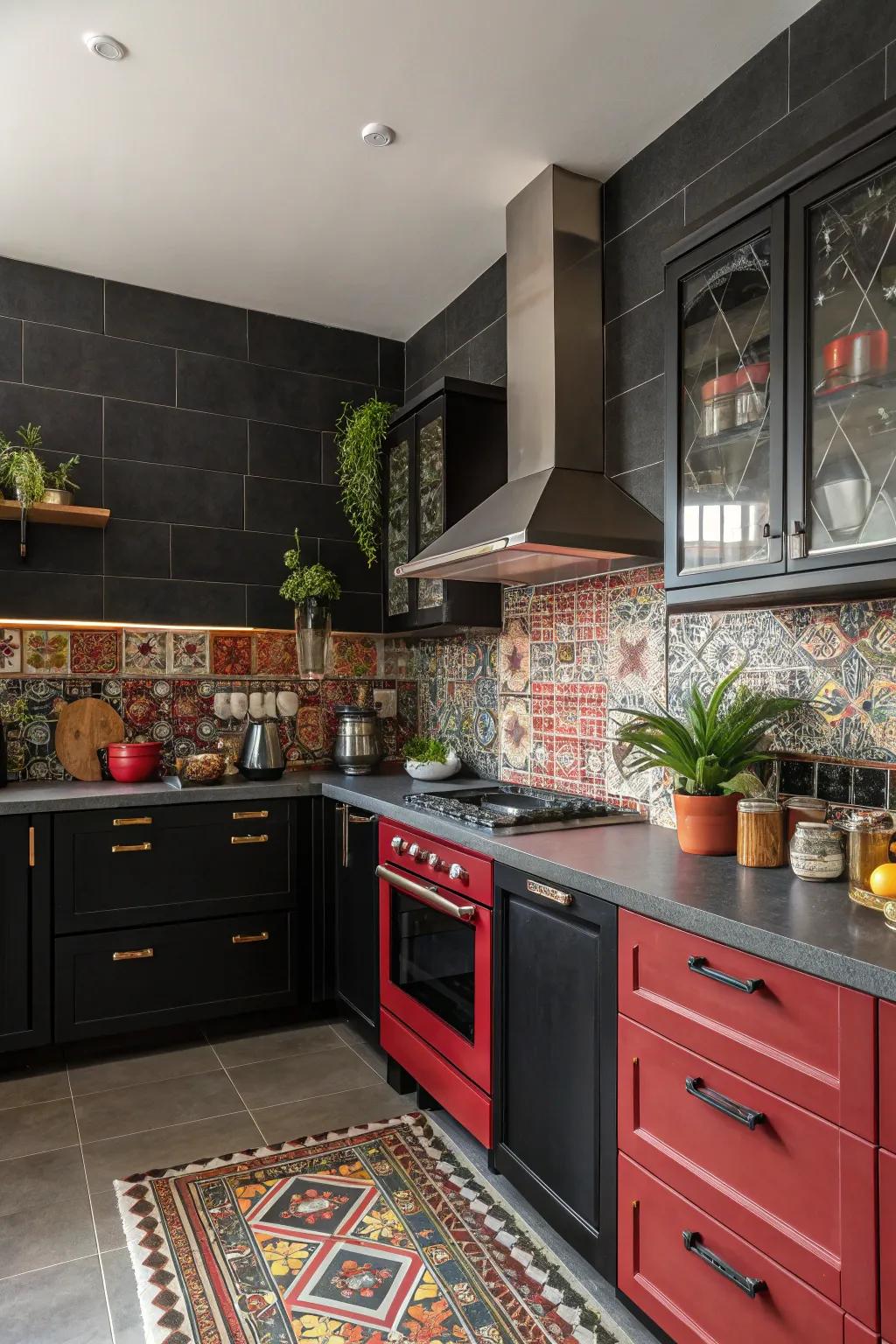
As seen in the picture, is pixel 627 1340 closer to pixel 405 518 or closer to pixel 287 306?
pixel 405 518

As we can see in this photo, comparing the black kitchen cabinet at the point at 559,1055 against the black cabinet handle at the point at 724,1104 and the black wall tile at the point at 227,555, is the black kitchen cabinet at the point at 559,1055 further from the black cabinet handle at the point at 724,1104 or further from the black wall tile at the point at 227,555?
the black wall tile at the point at 227,555

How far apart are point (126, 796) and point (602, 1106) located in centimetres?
192

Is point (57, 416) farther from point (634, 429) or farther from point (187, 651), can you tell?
point (634, 429)

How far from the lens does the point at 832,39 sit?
1921 mm

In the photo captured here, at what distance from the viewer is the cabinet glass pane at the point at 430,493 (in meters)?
3.19

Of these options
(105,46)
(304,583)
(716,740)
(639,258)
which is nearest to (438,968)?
(716,740)

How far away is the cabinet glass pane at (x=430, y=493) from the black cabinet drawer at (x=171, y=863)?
37.5 inches

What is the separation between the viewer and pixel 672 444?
2059mm

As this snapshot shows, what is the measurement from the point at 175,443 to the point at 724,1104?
3058 mm

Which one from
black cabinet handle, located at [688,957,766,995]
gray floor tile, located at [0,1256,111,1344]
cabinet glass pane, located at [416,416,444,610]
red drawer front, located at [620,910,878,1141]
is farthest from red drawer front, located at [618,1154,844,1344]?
cabinet glass pane, located at [416,416,444,610]

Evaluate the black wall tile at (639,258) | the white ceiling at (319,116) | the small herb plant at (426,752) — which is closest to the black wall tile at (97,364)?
the white ceiling at (319,116)

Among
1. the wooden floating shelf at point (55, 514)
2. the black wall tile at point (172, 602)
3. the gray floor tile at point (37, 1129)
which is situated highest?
the wooden floating shelf at point (55, 514)

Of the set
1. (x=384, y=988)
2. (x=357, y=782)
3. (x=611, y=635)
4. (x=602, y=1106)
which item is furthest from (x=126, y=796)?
(x=602, y=1106)

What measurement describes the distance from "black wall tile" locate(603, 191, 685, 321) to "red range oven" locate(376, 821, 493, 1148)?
1667mm
